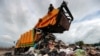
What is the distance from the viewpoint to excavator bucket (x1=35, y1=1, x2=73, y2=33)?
8623 mm

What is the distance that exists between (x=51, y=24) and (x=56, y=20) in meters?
0.51

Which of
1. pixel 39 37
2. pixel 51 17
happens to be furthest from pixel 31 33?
pixel 51 17

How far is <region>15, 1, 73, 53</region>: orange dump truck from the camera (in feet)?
28.5

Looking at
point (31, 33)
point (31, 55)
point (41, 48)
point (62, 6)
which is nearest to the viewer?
point (62, 6)

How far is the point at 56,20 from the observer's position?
28.6 feet

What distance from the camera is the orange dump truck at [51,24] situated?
28.5 ft

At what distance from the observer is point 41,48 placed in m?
9.80

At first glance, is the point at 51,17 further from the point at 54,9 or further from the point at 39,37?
the point at 39,37

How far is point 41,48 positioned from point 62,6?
8.28ft

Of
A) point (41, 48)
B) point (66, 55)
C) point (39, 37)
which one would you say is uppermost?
point (39, 37)

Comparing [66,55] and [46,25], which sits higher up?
[46,25]

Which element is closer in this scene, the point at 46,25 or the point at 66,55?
the point at 66,55

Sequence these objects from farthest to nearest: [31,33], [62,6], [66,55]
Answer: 1. [31,33]
2. [62,6]
3. [66,55]

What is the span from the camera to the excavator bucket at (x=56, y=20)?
28.3ft
